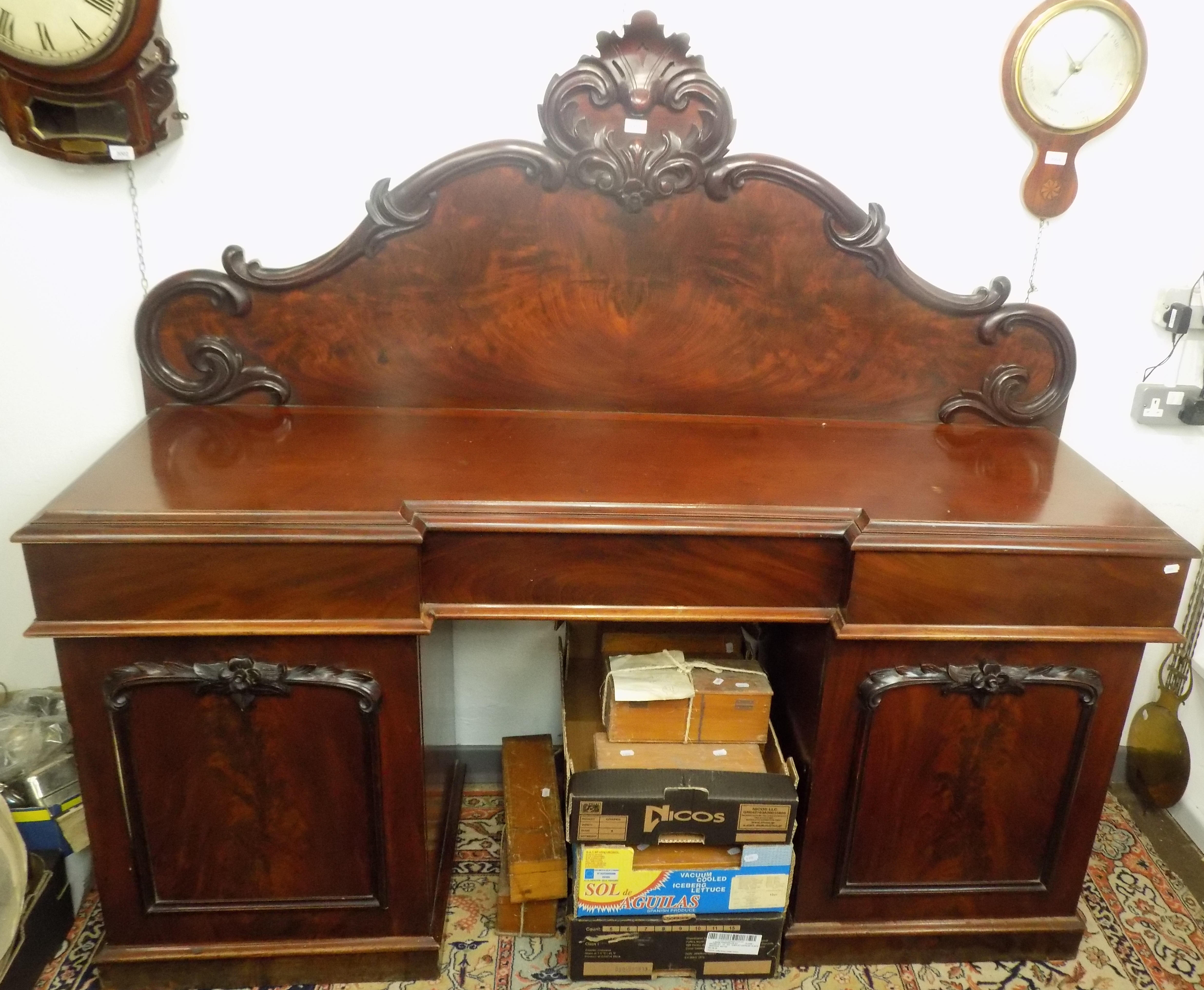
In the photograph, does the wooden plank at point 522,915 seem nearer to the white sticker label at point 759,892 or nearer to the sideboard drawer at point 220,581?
the white sticker label at point 759,892

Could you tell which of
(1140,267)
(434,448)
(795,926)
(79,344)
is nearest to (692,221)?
(434,448)

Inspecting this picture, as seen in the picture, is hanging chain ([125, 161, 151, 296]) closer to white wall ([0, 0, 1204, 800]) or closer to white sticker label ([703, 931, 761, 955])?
white wall ([0, 0, 1204, 800])

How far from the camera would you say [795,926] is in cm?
148

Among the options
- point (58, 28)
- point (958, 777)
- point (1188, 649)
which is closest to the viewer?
point (58, 28)

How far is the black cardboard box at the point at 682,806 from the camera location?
135 cm

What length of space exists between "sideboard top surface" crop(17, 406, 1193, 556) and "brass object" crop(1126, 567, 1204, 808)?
58cm

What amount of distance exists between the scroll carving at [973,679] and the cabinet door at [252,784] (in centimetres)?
65

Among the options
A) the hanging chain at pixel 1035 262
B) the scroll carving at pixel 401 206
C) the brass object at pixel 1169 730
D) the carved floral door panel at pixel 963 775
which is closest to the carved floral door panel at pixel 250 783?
the scroll carving at pixel 401 206

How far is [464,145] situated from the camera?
1469 millimetres

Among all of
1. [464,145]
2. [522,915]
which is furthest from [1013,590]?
[464,145]

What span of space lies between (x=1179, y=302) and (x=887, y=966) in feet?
4.07

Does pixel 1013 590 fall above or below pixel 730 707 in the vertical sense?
above

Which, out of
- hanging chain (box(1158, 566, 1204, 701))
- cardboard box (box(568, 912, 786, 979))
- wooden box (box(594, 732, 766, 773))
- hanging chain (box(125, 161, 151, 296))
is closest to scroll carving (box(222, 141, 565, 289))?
hanging chain (box(125, 161, 151, 296))

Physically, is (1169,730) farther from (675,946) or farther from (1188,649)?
(675,946)
